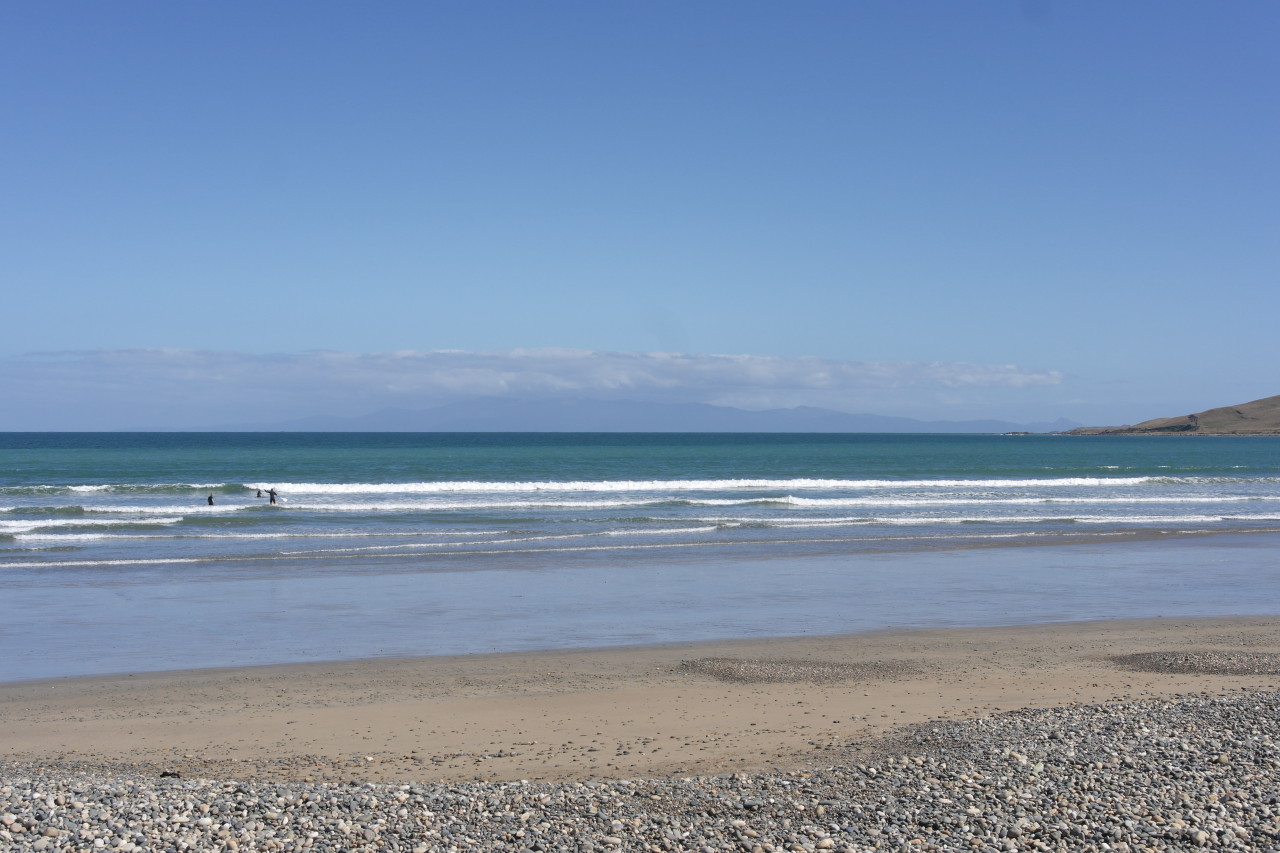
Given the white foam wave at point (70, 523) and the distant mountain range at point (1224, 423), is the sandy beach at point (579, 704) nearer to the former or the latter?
the white foam wave at point (70, 523)

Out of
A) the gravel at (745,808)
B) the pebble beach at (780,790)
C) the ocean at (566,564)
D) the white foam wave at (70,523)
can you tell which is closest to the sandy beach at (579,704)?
the pebble beach at (780,790)

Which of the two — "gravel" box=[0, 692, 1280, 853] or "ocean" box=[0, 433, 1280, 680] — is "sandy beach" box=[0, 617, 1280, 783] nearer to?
"gravel" box=[0, 692, 1280, 853]

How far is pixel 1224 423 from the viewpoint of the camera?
183 metres

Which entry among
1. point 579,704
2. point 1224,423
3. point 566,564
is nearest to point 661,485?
point 566,564

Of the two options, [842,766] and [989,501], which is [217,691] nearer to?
[842,766]

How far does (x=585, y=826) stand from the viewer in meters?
6.30

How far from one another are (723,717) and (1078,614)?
8.40m

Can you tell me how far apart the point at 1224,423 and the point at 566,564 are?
19359cm

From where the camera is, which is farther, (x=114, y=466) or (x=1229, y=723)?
(x=114, y=466)

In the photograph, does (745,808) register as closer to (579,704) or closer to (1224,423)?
(579,704)

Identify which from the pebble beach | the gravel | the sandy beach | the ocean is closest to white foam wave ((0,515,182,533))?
the ocean

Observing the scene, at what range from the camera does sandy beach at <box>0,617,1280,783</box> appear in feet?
26.5

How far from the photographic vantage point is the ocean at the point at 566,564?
45.8 ft

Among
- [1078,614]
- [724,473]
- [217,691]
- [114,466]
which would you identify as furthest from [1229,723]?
Answer: [114,466]
